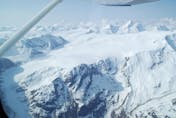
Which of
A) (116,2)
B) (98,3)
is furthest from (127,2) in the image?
(98,3)

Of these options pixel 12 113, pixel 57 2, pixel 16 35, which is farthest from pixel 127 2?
pixel 12 113

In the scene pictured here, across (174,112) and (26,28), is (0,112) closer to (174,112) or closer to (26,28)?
(26,28)

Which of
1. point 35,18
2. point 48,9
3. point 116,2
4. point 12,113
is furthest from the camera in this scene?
point 12,113

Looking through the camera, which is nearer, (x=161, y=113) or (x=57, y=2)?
(x=57, y=2)

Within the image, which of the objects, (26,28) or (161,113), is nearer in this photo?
(26,28)

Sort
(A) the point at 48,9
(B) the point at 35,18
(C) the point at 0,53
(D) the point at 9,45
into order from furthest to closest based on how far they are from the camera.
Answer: (A) the point at 48,9 → (B) the point at 35,18 → (D) the point at 9,45 → (C) the point at 0,53

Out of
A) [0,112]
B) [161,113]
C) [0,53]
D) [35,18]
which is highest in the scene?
[35,18]

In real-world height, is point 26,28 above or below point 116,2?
below

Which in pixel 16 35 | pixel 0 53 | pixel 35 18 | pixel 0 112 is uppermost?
pixel 35 18

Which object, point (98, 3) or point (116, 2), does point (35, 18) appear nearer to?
point (98, 3)
